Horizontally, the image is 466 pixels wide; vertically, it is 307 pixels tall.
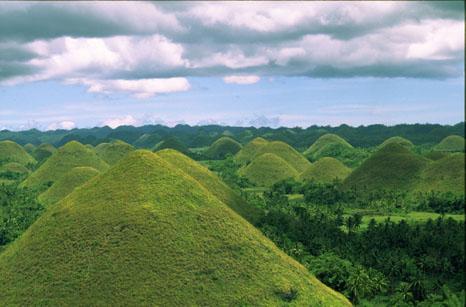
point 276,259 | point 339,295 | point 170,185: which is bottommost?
point 339,295

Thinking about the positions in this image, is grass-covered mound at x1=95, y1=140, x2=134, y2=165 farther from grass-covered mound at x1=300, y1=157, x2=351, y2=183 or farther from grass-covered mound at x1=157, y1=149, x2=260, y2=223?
grass-covered mound at x1=157, y1=149, x2=260, y2=223

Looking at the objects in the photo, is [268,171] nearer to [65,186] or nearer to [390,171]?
[390,171]

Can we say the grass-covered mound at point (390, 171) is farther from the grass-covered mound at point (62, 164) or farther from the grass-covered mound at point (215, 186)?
the grass-covered mound at point (62, 164)

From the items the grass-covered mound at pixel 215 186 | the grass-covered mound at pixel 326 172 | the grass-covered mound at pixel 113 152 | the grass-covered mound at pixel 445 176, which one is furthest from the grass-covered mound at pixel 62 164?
the grass-covered mound at pixel 445 176

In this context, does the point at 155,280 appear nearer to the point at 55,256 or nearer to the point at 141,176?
the point at 55,256

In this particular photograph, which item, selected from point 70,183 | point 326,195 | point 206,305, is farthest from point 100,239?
point 326,195

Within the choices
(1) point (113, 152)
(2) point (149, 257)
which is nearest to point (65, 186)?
(2) point (149, 257)
